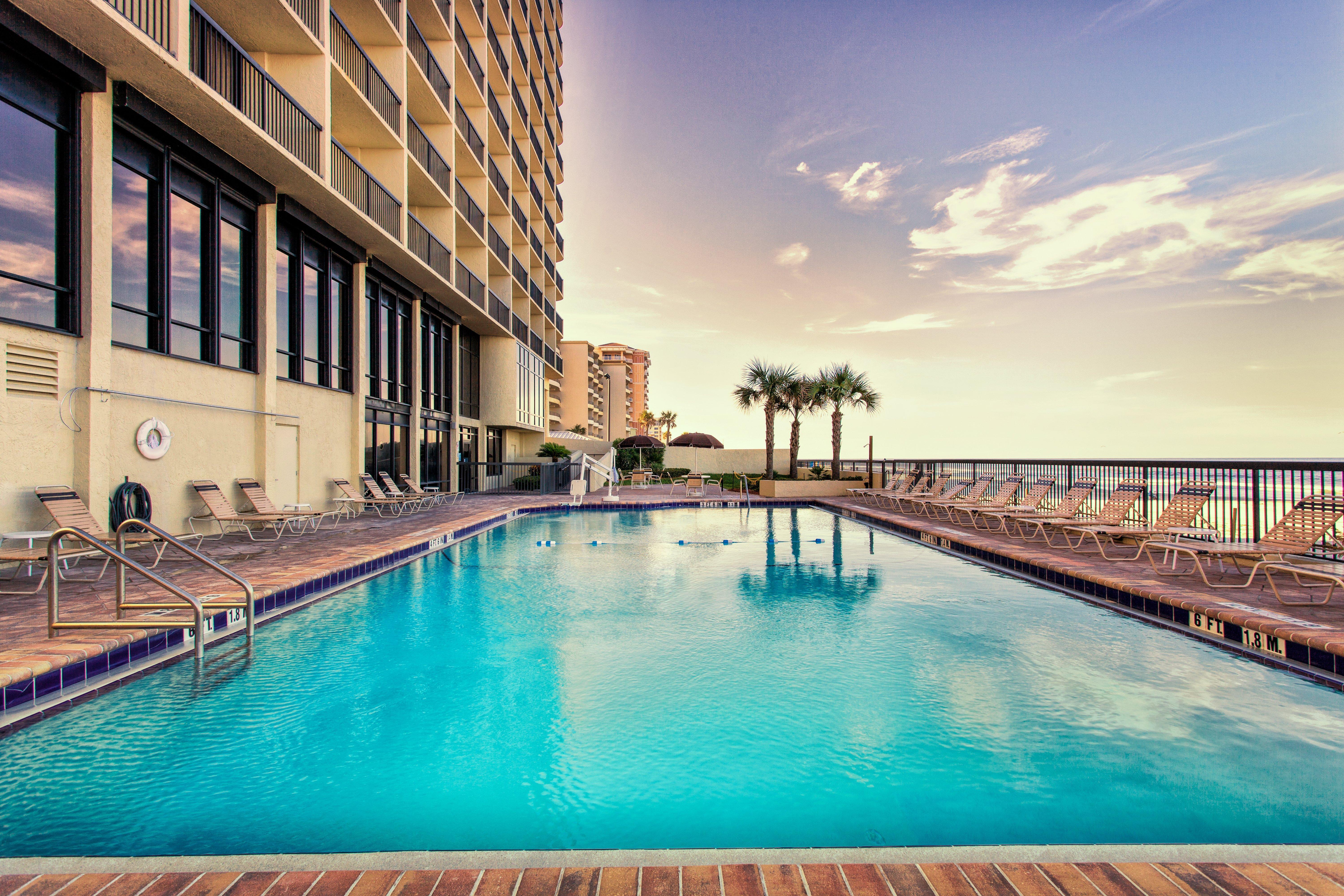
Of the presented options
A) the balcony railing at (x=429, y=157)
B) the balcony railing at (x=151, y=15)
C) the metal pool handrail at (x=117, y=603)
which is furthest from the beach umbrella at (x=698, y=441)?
the metal pool handrail at (x=117, y=603)

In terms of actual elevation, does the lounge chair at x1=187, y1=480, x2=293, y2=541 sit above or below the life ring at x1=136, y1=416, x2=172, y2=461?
below

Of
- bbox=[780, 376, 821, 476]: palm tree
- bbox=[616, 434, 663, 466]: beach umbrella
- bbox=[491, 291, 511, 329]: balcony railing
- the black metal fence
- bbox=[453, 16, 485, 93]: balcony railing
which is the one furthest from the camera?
bbox=[616, 434, 663, 466]: beach umbrella

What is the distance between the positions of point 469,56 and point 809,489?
56.3ft

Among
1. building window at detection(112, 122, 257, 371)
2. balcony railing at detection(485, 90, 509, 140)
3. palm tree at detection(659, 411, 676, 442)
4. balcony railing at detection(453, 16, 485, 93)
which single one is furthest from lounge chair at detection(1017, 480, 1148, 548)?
palm tree at detection(659, 411, 676, 442)

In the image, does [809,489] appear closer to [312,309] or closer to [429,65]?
[312,309]

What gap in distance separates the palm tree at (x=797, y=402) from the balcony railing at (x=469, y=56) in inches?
612

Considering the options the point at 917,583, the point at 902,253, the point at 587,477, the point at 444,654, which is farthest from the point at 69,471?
the point at 902,253

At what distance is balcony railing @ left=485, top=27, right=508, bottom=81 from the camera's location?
20.5m

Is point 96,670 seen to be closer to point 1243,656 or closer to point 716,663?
point 716,663

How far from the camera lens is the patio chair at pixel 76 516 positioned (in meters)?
6.08

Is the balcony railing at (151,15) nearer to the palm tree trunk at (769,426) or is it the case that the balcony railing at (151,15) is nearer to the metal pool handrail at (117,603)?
the metal pool handrail at (117,603)

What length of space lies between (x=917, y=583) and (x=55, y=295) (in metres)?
10.1

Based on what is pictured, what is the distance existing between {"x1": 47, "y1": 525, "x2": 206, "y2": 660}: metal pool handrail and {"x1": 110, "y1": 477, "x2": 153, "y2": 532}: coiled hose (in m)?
3.74

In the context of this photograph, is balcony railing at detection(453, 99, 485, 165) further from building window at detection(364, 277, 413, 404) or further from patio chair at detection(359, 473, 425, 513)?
patio chair at detection(359, 473, 425, 513)
